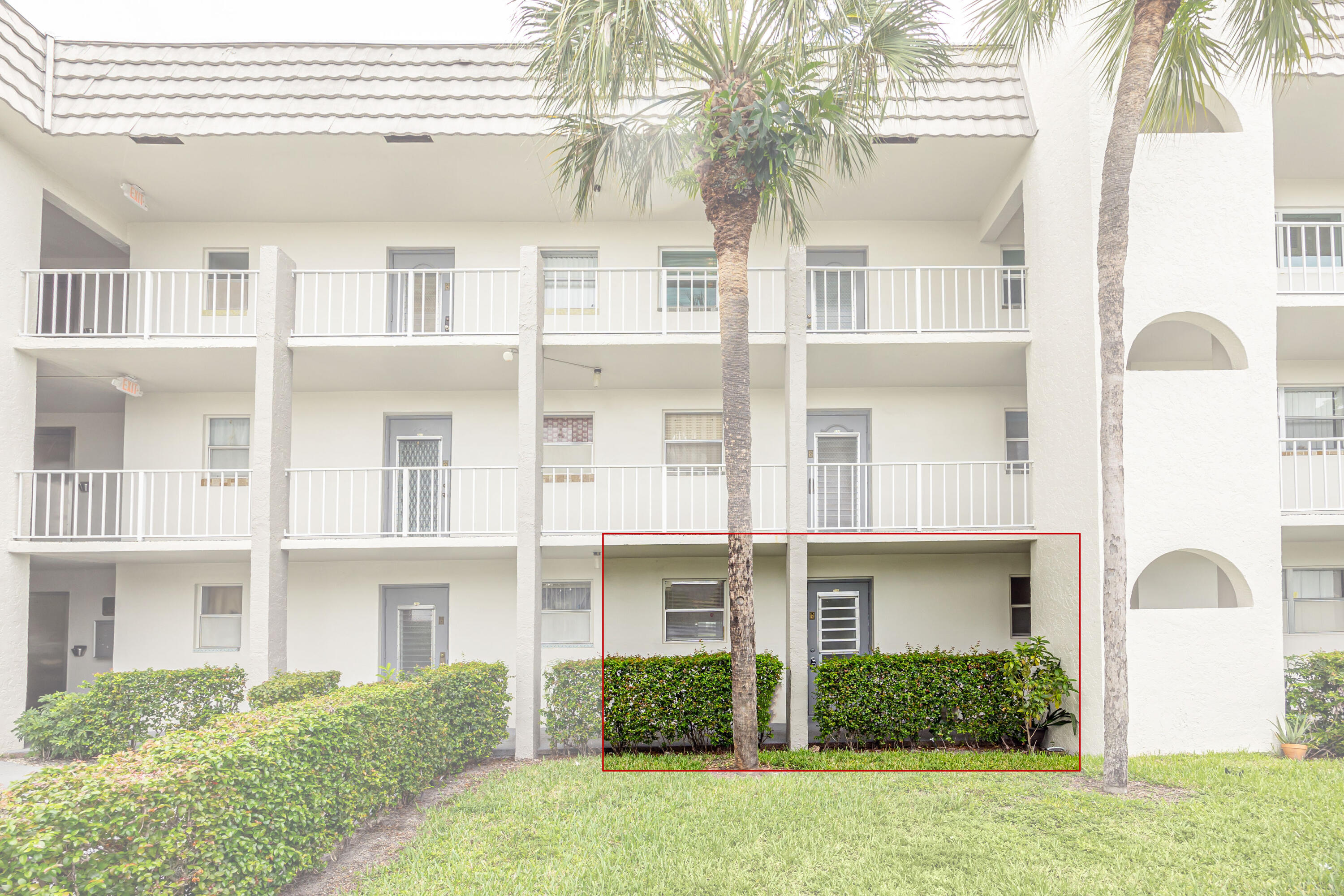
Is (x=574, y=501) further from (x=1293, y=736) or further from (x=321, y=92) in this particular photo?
(x=1293, y=736)

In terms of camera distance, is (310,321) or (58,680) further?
(58,680)

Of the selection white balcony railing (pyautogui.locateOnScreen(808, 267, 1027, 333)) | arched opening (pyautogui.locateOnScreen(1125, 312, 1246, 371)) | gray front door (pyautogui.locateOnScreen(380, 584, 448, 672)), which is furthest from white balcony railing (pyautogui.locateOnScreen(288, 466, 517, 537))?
arched opening (pyautogui.locateOnScreen(1125, 312, 1246, 371))

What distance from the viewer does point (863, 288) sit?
1394 cm

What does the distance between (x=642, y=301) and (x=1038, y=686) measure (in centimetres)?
794

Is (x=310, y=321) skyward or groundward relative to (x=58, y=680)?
skyward

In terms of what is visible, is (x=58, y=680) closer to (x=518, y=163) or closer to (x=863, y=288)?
(x=518, y=163)

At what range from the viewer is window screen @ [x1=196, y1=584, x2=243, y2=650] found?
1332 centimetres

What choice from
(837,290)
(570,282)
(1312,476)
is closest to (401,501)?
(570,282)

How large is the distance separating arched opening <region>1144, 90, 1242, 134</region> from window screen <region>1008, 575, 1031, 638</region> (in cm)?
659

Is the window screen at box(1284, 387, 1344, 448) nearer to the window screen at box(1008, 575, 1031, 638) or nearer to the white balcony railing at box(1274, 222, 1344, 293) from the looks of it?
the white balcony railing at box(1274, 222, 1344, 293)

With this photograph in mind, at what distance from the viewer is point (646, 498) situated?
44.0 ft

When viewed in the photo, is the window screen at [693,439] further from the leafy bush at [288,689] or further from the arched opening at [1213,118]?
the arched opening at [1213,118]

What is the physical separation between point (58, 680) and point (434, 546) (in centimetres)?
816

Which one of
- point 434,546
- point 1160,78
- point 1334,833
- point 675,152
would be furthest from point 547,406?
point 1334,833
